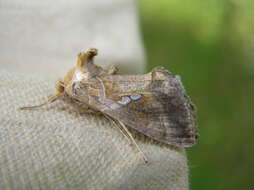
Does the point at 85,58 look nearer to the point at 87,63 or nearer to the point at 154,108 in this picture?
the point at 87,63

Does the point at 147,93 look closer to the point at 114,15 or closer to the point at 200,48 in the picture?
the point at 114,15

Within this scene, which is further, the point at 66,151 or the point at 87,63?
the point at 87,63

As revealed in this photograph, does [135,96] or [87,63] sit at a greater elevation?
[87,63]

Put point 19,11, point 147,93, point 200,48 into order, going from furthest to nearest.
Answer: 1. point 200,48
2. point 19,11
3. point 147,93

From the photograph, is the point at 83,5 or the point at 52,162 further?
the point at 83,5

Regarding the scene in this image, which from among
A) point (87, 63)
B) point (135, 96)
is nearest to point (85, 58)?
point (87, 63)

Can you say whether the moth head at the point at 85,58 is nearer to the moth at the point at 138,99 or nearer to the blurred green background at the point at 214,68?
the moth at the point at 138,99

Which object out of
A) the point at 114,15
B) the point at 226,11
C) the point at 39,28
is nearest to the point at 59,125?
the point at 39,28
